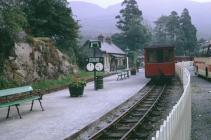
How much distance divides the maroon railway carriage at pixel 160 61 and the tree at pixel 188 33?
75.3 meters

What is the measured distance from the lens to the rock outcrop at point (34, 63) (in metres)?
25.0

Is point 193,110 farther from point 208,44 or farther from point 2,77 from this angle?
point 208,44

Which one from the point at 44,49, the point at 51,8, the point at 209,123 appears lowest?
the point at 209,123

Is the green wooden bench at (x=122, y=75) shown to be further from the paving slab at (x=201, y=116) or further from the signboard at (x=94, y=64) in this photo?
the paving slab at (x=201, y=116)

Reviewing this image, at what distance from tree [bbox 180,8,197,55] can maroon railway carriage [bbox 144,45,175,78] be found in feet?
247

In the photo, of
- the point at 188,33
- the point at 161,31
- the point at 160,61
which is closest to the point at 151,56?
the point at 160,61

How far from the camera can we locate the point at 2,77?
22.6 metres

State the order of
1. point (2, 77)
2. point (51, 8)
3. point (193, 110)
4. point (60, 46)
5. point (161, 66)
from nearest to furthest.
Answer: point (193, 110)
point (2, 77)
point (161, 66)
point (51, 8)
point (60, 46)

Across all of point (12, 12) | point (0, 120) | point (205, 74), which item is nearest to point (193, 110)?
point (0, 120)

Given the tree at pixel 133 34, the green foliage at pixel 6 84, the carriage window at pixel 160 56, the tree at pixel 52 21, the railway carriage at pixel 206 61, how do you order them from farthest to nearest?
the tree at pixel 133 34
the tree at pixel 52 21
the carriage window at pixel 160 56
the railway carriage at pixel 206 61
the green foliage at pixel 6 84

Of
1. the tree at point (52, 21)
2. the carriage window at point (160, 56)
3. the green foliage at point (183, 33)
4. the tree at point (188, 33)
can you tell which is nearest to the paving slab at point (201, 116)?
the carriage window at point (160, 56)

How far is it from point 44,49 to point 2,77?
7748 mm

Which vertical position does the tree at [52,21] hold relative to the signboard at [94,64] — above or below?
above

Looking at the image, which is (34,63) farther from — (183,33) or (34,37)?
(183,33)
